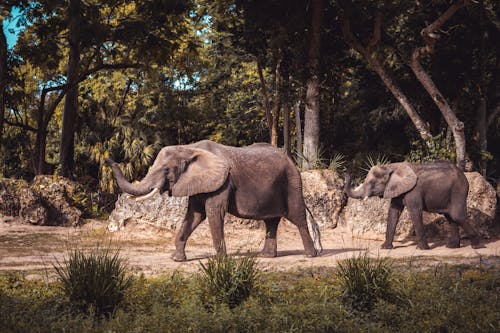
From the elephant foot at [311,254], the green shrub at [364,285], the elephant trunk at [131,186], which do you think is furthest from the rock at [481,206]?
the green shrub at [364,285]

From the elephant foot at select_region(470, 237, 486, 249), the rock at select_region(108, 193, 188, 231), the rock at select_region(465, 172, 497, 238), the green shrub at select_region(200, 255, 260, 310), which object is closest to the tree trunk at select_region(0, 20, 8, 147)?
the rock at select_region(108, 193, 188, 231)

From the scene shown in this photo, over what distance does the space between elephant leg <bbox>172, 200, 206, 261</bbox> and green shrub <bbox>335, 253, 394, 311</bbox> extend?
380cm

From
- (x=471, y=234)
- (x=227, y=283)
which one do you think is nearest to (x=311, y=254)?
(x=471, y=234)

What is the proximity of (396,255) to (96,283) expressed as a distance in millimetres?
6498

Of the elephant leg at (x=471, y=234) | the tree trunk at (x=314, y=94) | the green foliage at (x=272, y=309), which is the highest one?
the tree trunk at (x=314, y=94)

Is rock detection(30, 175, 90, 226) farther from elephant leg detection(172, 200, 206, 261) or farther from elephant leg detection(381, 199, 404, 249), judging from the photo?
elephant leg detection(381, 199, 404, 249)

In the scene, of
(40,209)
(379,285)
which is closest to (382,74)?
(40,209)

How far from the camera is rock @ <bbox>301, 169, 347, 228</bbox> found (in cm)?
1666

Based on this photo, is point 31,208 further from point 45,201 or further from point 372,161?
point 372,161

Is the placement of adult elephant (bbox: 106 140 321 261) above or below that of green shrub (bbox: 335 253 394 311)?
above

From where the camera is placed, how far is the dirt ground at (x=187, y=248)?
416 inches

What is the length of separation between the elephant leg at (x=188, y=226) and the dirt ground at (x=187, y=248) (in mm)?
191

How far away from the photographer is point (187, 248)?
545 inches

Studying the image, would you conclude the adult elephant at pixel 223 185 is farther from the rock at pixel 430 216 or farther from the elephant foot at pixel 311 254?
the rock at pixel 430 216
